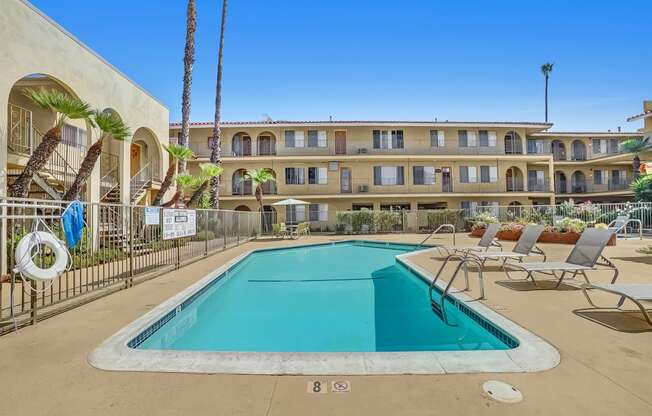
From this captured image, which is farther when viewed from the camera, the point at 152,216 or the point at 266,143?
the point at 266,143

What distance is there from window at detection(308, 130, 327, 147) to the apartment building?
3.3 inches

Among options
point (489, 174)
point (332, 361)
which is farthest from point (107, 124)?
point (489, 174)

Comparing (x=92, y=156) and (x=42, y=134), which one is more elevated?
(x=42, y=134)

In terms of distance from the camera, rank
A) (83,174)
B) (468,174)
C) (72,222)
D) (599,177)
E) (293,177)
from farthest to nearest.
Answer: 1. (599,177)
2. (468,174)
3. (293,177)
4. (83,174)
5. (72,222)

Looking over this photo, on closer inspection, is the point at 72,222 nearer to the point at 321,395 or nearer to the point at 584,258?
the point at 321,395

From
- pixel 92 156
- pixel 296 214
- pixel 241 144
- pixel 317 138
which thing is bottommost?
pixel 296 214

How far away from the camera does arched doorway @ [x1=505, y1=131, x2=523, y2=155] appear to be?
31250mm

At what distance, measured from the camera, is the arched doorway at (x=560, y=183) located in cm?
3472

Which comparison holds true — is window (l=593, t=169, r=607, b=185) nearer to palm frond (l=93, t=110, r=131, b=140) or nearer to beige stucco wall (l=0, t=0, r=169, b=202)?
beige stucco wall (l=0, t=0, r=169, b=202)

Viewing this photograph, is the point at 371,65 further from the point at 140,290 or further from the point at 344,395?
the point at 344,395

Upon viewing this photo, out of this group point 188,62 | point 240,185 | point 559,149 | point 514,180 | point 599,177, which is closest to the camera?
point 188,62

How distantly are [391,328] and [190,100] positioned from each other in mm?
17963

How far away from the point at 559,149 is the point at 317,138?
24.0 m

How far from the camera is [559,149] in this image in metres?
34.6
